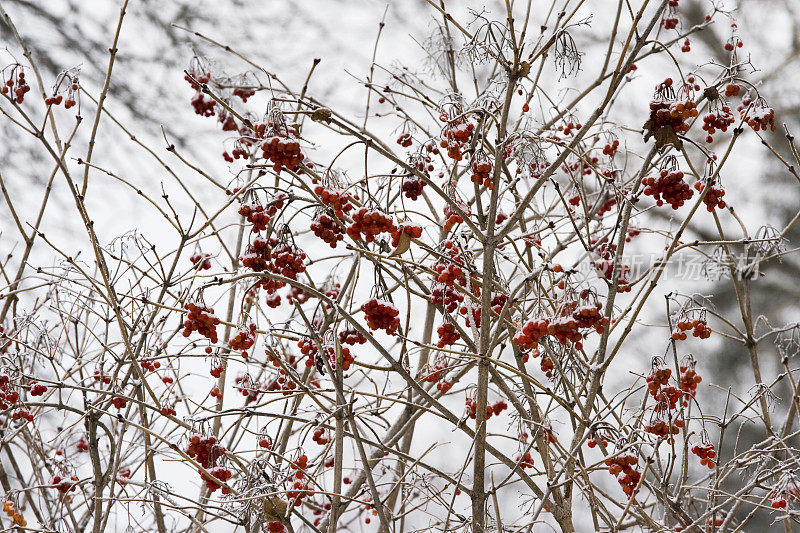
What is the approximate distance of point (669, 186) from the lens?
6.22 ft

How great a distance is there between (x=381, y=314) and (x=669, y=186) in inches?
28.9

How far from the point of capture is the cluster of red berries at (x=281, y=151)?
1798mm

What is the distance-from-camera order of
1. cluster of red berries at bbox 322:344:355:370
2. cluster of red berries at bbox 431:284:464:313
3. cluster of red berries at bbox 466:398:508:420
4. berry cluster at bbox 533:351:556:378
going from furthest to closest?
cluster of red berries at bbox 466:398:508:420, berry cluster at bbox 533:351:556:378, cluster of red berries at bbox 431:284:464:313, cluster of red berries at bbox 322:344:355:370

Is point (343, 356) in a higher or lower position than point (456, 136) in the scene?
lower

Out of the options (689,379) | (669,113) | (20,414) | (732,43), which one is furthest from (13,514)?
(732,43)

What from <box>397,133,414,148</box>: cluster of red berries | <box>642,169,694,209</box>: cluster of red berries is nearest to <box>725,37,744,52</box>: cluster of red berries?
<box>642,169,694,209</box>: cluster of red berries

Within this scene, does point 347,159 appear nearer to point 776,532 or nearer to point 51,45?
point 51,45

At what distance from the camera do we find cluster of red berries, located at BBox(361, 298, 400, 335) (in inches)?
72.3

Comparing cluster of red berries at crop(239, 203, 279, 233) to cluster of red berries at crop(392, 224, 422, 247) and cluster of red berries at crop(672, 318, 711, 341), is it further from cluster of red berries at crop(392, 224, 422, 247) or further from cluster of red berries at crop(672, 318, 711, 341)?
cluster of red berries at crop(672, 318, 711, 341)

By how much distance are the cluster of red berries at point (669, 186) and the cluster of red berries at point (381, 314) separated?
0.67 metres

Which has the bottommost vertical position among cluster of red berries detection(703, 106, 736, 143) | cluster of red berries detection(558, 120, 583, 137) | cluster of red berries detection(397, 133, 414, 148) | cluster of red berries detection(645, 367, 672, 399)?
cluster of red berries detection(645, 367, 672, 399)

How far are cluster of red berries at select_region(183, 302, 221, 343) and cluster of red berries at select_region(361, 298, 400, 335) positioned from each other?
1.20ft

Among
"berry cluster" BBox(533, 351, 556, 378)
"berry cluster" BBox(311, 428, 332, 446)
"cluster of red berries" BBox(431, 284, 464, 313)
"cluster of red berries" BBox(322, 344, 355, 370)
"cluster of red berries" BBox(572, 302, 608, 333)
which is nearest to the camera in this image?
"cluster of red berries" BBox(572, 302, 608, 333)

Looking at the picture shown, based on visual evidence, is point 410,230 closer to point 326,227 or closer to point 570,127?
point 326,227
